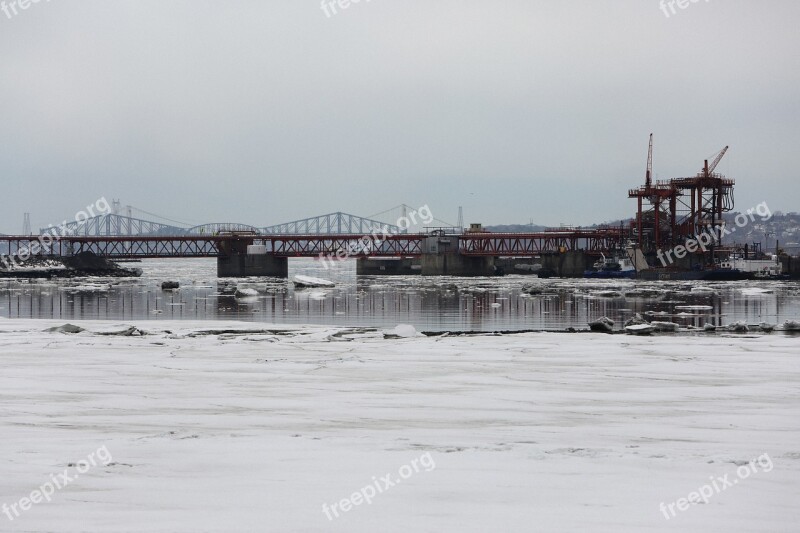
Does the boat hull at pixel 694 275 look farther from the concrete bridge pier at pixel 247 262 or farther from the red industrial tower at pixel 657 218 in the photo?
the concrete bridge pier at pixel 247 262

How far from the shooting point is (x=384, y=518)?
21.7 ft

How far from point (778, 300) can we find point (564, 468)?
47.5 metres

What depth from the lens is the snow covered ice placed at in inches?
262

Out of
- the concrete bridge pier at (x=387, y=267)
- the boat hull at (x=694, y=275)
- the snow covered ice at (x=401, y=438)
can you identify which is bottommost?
the snow covered ice at (x=401, y=438)

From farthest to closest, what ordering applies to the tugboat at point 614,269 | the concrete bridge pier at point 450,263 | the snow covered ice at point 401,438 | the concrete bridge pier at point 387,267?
1. the concrete bridge pier at point 387,267
2. the concrete bridge pier at point 450,263
3. the tugboat at point 614,269
4. the snow covered ice at point 401,438

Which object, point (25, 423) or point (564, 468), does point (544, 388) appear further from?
point (25, 423)

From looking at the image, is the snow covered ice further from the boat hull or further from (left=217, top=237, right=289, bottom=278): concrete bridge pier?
(left=217, top=237, right=289, bottom=278): concrete bridge pier

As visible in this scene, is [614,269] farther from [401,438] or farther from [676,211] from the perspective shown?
[401,438]

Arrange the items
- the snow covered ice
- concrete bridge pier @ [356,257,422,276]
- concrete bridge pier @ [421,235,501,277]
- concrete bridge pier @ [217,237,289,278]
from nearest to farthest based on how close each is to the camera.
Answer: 1. the snow covered ice
2. concrete bridge pier @ [421,235,501,277]
3. concrete bridge pier @ [217,237,289,278]
4. concrete bridge pier @ [356,257,422,276]

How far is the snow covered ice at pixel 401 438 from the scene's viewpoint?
21.8 ft

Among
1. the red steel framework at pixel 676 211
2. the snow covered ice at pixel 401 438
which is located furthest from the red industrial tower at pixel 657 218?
the snow covered ice at pixel 401 438

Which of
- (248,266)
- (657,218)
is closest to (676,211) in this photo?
(657,218)

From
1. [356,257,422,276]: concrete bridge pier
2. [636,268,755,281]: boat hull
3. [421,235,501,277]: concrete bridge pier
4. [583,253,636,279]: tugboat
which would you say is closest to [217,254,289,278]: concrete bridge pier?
[356,257,422,276]: concrete bridge pier

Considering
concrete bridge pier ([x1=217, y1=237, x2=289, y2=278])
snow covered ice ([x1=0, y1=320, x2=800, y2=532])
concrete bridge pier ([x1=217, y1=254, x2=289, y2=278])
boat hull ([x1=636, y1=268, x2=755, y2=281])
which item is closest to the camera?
snow covered ice ([x1=0, y1=320, x2=800, y2=532])
